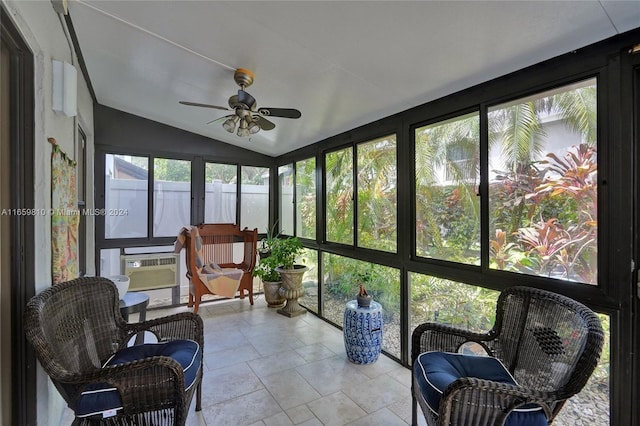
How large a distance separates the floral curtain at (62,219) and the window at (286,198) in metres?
3.02

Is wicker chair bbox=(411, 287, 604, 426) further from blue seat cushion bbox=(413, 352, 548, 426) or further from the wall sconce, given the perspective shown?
the wall sconce

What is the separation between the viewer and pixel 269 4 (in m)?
1.62

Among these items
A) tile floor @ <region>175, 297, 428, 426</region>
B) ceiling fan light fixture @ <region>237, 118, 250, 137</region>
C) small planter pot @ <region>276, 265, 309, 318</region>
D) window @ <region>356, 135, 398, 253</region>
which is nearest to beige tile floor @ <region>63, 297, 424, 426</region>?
tile floor @ <region>175, 297, 428, 426</region>

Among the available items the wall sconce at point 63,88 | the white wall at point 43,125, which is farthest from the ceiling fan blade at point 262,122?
the white wall at point 43,125

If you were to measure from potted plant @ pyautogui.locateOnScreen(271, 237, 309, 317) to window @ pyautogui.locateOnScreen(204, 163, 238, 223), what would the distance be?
1202mm

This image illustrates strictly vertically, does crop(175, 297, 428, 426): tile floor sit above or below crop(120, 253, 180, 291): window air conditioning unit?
below

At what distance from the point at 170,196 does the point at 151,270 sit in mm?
1115

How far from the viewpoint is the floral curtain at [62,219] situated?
1749 mm

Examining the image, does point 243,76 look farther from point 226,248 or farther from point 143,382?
point 226,248

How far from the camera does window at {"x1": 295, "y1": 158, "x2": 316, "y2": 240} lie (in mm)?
4282

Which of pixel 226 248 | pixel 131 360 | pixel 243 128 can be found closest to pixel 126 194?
pixel 226 248

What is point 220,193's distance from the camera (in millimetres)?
4762

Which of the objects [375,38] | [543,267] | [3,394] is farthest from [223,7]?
[543,267]

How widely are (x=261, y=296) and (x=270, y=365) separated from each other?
2185 mm
